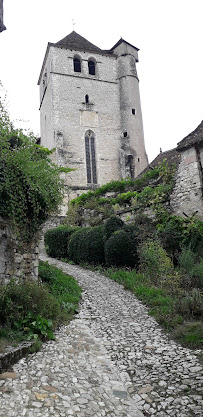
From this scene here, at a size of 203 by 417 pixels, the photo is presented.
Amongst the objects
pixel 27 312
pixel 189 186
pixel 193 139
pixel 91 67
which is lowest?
pixel 27 312

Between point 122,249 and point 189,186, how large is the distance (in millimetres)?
2917

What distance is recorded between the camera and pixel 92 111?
91.4ft

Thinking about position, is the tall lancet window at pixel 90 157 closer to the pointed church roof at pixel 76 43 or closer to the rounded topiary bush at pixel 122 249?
the pointed church roof at pixel 76 43

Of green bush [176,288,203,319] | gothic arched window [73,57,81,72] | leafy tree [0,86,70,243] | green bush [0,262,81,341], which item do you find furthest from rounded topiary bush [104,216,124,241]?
gothic arched window [73,57,81,72]

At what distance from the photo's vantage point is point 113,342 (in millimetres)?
5512

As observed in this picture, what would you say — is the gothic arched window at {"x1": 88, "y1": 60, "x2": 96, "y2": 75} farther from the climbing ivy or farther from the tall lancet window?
the climbing ivy

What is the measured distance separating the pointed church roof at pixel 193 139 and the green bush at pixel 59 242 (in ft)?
16.1

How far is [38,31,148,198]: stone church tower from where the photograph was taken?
26453mm

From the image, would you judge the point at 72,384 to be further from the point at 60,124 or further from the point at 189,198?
the point at 60,124

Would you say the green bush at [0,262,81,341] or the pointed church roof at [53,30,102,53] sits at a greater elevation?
the pointed church roof at [53,30,102,53]

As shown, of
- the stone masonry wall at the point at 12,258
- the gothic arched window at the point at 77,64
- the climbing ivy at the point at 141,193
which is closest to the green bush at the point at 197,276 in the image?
the stone masonry wall at the point at 12,258

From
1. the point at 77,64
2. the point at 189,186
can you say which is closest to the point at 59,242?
the point at 189,186

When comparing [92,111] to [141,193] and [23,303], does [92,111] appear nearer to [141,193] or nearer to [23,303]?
[141,193]

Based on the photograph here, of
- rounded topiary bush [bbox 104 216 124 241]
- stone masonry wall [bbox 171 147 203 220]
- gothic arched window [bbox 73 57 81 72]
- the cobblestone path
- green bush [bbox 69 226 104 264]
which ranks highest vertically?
gothic arched window [bbox 73 57 81 72]
